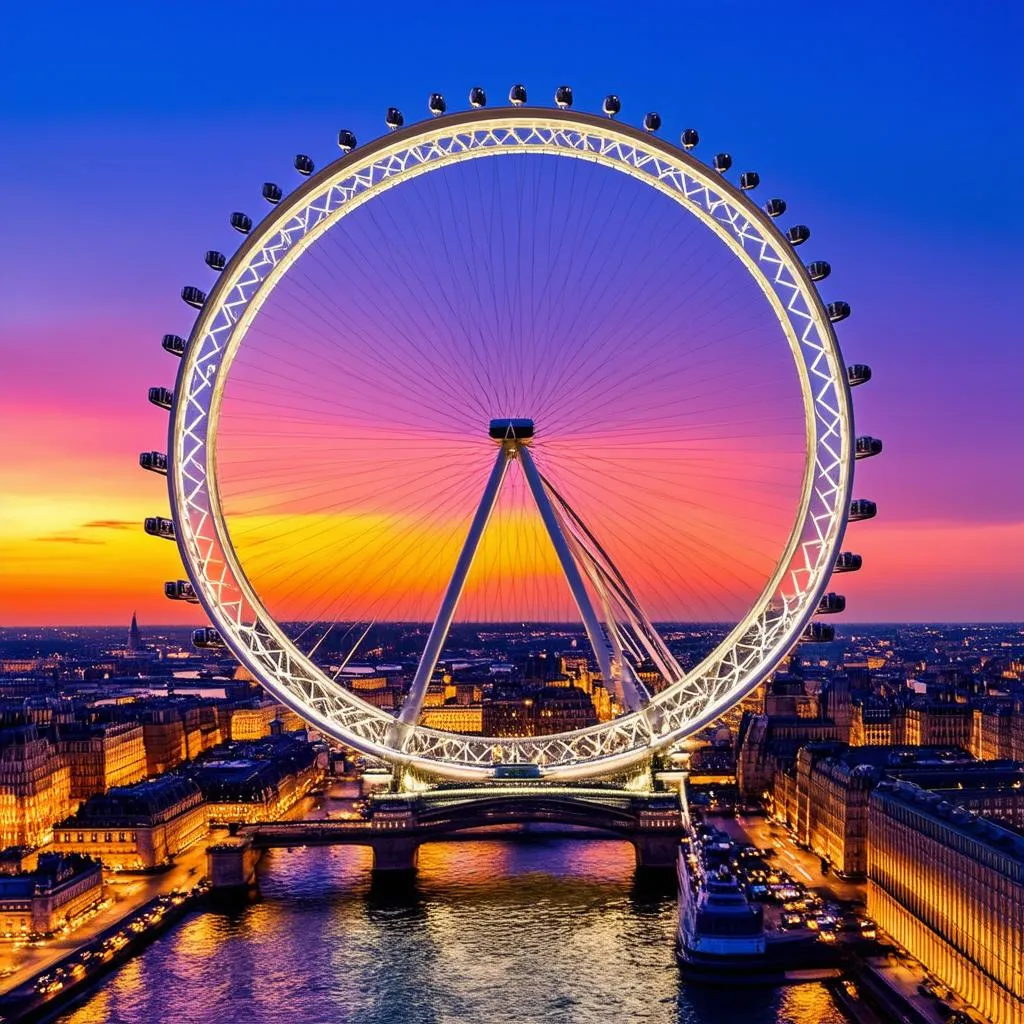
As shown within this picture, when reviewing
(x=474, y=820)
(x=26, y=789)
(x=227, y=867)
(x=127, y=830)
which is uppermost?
(x=26, y=789)

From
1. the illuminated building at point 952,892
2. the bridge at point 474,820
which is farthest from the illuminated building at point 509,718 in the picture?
the illuminated building at point 952,892

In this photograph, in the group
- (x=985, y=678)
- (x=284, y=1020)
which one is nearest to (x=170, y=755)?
(x=284, y=1020)

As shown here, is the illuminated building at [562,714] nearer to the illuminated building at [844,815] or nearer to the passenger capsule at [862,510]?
the illuminated building at [844,815]

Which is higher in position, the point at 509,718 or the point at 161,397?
the point at 161,397

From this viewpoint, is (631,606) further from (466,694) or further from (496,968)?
(466,694)

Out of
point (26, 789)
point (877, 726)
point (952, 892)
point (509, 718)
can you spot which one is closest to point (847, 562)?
point (952, 892)

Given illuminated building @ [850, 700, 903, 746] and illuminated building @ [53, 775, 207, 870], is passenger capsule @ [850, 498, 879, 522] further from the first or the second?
illuminated building @ [850, 700, 903, 746]

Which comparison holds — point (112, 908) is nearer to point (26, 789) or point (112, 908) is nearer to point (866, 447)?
point (26, 789)

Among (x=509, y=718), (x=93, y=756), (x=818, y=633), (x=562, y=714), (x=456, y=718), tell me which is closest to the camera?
(x=818, y=633)
